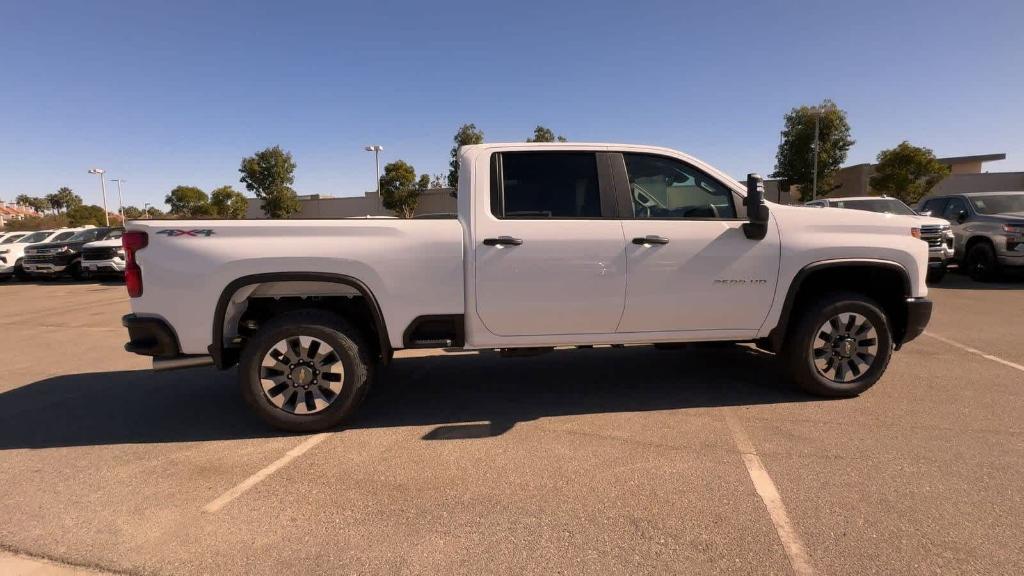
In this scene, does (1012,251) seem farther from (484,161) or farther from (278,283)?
(278,283)

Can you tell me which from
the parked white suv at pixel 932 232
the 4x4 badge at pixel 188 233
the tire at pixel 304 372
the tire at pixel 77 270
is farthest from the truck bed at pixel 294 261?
the tire at pixel 77 270

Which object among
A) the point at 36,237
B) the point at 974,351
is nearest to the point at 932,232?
the point at 974,351

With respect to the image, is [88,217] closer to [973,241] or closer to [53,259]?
[53,259]

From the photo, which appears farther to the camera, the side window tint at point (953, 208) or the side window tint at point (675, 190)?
the side window tint at point (953, 208)

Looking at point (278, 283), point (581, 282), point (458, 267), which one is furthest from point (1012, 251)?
point (278, 283)

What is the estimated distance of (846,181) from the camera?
44219 mm

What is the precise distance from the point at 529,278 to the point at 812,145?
39.8m

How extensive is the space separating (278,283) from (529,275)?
174 centimetres

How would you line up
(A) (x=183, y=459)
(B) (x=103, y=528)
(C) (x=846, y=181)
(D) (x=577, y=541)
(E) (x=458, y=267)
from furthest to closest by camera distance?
1. (C) (x=846, y=181)
2. (E) (x=458, y=267)
3. (A) (x=183, y=459)
4. (B) (x=103, y=528)
5. (D) (x=577, y=541)

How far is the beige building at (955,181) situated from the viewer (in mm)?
37969

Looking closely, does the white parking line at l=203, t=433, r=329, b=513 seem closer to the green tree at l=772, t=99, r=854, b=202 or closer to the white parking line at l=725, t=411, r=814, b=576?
the white parking line at l=725, t=411, r=814, b=576

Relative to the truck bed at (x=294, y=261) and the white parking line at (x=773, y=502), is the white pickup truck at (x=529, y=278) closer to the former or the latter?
the truck bed at (x=294, y=261)

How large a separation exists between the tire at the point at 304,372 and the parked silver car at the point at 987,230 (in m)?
13.0

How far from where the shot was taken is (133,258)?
3.44m
